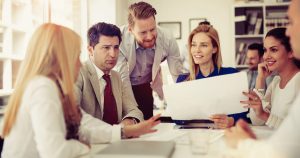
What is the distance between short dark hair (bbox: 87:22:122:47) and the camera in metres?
1.90

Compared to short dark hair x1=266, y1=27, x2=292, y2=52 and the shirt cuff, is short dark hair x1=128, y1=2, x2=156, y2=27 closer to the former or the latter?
short dark hair x1=266, y1=27, x2=292, y2=52

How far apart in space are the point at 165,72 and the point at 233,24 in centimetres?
120

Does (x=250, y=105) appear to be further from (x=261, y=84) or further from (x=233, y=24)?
(x=233, y=24)

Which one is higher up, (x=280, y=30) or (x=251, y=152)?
(x=280, y=30)

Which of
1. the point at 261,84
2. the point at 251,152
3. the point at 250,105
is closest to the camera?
the point at 251,152

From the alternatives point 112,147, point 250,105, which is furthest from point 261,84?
point 112,147

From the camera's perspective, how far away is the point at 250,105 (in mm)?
1578

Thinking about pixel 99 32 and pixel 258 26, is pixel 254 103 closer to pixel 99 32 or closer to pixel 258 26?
pixel 99 32

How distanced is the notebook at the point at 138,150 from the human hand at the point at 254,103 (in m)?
0.55

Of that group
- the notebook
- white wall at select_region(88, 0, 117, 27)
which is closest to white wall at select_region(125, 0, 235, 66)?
white wall at select_region(88, 0, 117, 27)

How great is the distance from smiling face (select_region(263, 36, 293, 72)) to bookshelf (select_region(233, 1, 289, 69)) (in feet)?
9.80

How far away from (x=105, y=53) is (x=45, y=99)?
3.41 ft

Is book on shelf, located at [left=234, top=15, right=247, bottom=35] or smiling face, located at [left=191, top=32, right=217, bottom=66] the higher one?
book on shelf, located at [left=234, top=15, right=247, bottom=35]

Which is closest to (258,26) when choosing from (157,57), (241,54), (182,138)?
(241,54)
